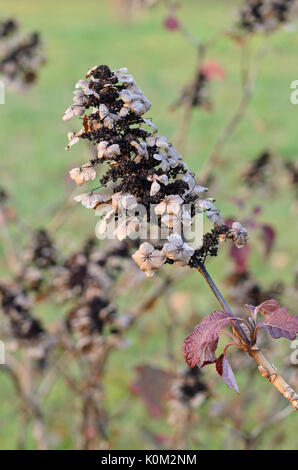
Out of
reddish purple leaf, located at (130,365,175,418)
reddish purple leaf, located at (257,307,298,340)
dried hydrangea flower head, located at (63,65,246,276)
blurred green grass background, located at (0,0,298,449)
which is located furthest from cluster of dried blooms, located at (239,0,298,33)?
reddish purple leaf, located at (257,307,298,340)

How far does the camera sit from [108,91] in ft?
3.05

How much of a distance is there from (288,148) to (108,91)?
509 centimetres

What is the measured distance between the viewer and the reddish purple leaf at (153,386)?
6.21 ft

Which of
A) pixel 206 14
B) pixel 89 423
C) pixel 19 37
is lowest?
pixel 89 423

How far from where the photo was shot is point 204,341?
2.87ft

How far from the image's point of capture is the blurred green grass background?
303 cm

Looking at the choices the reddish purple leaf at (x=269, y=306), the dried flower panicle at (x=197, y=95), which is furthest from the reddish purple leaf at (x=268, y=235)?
the reddish purple leaf at (x=269, y=306)

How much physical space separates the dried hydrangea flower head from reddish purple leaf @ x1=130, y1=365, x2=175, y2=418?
1.06m

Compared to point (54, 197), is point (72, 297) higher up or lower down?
lower down

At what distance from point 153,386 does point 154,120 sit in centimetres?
430

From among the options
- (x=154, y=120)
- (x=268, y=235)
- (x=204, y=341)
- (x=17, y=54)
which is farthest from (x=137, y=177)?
(x=154, y=120)

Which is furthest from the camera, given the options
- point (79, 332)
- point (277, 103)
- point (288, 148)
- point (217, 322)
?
point (277, 103)
